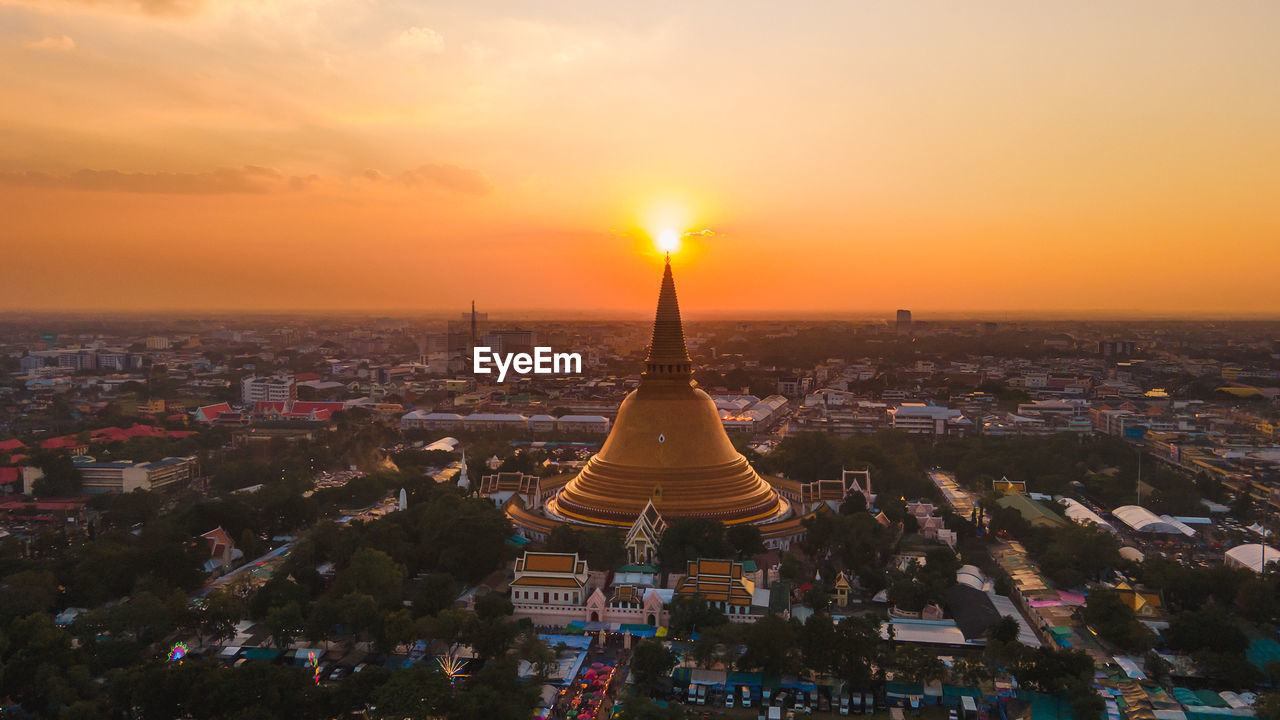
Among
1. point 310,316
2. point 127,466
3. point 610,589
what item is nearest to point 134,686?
point 610,589

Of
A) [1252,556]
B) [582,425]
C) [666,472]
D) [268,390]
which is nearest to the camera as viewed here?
[1252,556]

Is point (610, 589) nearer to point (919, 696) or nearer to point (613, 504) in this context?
point (613, 504)

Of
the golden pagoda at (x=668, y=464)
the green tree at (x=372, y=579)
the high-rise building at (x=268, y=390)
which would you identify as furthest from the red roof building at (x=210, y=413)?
the green tree at (x=372, y=579)

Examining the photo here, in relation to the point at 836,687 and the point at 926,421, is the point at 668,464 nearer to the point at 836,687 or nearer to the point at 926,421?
the point at 836,687

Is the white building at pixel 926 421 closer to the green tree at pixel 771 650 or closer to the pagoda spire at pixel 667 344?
the pagoda spire at pixel 667 344

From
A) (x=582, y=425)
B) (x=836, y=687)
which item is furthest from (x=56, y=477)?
(x=836, y=687)
